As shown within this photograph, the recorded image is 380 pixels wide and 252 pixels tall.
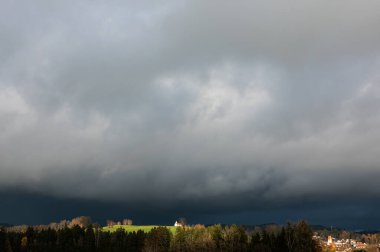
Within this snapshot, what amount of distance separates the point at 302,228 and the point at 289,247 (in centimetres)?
996

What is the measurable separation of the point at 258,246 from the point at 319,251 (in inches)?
1041

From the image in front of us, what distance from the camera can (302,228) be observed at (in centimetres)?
18788

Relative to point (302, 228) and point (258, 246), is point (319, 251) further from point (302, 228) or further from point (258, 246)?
point (258, 246)

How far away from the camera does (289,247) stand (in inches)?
7377

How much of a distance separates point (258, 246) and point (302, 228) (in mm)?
21928

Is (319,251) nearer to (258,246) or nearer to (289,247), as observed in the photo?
(289,247)

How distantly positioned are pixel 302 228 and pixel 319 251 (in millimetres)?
12745

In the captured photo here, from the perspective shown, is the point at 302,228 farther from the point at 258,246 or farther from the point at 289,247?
the point at 258,246

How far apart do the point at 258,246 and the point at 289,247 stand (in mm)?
14833

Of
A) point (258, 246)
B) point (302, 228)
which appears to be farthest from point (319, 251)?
point (258, 246)

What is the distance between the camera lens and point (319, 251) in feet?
619

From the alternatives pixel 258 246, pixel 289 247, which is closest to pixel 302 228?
pixel 289 247

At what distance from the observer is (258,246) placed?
19575 cm
